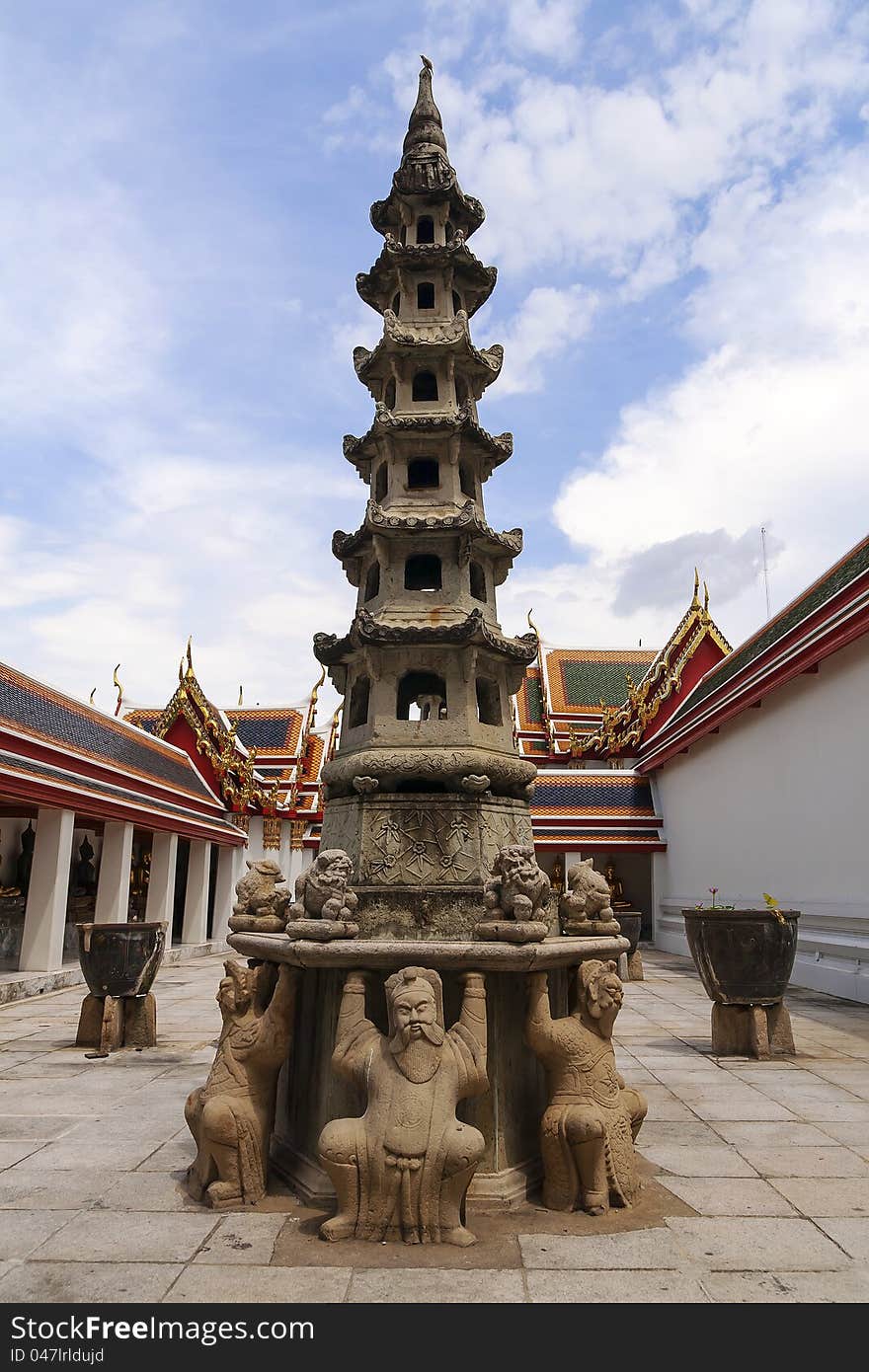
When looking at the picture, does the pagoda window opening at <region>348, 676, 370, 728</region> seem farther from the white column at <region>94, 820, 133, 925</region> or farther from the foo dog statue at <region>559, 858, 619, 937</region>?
the white column at <region>94, 820, 133, 925</region>

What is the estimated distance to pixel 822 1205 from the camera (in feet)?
16.7

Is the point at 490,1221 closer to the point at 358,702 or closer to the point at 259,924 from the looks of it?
the point at 259,924

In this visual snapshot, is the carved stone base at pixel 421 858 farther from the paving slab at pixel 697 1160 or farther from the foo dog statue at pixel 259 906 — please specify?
the paving slab at pixel 697 1160

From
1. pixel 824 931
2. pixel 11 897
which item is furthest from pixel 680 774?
pixel 11 897

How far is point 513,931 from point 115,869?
48.2 ft

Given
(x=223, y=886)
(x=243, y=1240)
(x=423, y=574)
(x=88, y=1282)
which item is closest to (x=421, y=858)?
(x=243, y=1240)

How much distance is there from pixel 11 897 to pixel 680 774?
16.7m

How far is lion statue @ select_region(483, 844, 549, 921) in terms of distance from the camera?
5.34 meters

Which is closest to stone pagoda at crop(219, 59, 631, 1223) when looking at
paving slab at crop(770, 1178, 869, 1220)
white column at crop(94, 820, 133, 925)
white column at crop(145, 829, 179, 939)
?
paving slab at crop(770, 1178, 869, 1220)

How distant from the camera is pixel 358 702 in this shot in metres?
7.62

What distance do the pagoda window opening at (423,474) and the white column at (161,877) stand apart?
14.1m

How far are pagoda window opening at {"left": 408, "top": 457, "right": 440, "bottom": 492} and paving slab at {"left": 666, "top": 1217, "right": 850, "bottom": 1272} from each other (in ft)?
19.6

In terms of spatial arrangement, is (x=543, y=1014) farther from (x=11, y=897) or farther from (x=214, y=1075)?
(x=11, y=897)

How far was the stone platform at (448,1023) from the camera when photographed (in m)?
5.11
